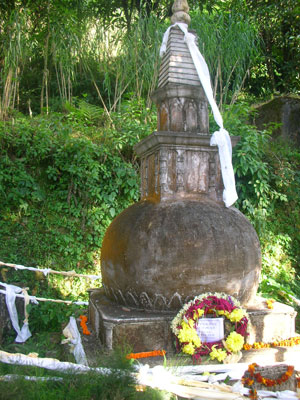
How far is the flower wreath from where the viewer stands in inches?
115

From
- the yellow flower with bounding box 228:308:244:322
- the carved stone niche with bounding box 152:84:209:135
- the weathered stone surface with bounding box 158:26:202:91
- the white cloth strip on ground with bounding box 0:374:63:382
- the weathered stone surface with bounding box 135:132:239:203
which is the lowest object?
the white cloth strip on ground with bounding box 0:374:63:382

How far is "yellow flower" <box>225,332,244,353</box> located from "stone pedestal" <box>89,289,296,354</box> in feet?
0.49

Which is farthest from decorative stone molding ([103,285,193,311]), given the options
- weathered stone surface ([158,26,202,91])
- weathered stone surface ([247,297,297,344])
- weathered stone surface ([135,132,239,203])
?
weathered stone surface ([158,26,202,91])

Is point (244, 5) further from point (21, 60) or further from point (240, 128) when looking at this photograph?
point (21, 60)

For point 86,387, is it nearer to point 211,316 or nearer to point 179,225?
point 211,316

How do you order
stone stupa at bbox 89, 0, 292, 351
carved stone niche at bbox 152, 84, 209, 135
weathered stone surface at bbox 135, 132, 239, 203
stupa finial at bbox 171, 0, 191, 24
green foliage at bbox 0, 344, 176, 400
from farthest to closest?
1. stupa finial at bbox 171, 0, 191, 24
2. carved stone niche at bbox 152, 84, 209, 135
3. weathered stone surface at bbox 135, 132, 239, 203
4. stone stupa at bbox 89, 0, 292, 351
5. green foliage at bbox 0, 344, 176, 400

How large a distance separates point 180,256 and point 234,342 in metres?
0.83

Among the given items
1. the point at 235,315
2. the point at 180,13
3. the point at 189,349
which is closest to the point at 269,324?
the point at 235,315

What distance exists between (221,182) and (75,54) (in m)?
6.44

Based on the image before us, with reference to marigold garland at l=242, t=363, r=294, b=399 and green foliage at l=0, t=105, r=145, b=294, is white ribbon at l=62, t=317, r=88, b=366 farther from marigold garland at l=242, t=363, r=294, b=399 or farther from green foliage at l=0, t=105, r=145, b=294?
green foliage at l=0, t=105, r=145, b=294

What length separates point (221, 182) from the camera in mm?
3738

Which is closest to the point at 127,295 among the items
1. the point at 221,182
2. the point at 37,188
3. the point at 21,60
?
the point at 221,182

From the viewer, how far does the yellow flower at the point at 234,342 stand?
298 cm

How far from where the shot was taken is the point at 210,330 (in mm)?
3062
